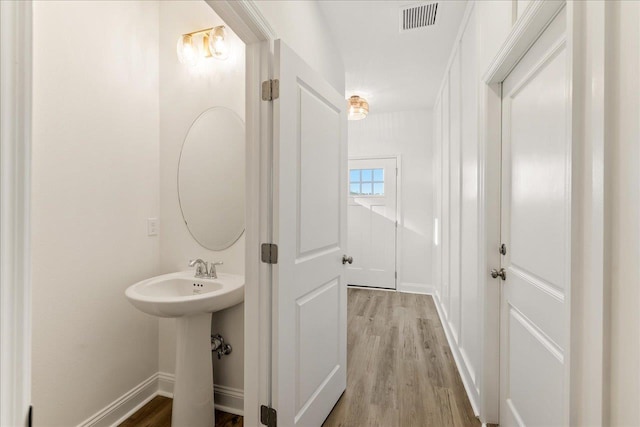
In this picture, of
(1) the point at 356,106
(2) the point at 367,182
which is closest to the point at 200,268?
(1) the point at 356,106

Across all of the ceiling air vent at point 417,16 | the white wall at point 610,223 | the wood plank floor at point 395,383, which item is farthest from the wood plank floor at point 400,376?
the ceiling air vent at point 417,16

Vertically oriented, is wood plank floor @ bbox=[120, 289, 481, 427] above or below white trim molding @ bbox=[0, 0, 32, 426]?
below

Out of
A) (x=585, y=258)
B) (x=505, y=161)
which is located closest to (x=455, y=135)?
(x=505, y=161)

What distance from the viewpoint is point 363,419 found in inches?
70.1

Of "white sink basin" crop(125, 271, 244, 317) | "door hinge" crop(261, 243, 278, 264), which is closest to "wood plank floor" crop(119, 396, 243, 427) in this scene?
"white sink basin" crop(125, 271, 244, 317)

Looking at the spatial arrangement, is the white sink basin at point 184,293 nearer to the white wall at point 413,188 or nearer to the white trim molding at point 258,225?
the white trim molding at point 258,225

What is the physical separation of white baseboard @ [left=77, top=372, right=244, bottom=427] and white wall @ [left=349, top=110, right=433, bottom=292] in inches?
124

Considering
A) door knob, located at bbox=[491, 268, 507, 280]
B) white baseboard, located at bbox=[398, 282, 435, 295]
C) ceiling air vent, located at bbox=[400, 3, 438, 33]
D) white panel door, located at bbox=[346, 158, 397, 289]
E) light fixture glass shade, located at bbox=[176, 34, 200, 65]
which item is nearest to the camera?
door knob, located at bbox=[491, 268, 507, 280]

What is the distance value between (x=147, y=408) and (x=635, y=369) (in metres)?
2.29

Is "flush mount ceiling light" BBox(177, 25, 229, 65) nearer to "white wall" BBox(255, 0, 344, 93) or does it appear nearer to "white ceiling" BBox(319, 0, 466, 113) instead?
"white wall" BBox(255, 0, 344, 93)

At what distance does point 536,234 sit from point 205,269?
1728 mm

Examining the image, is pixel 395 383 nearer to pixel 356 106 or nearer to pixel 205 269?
pixel 205 269

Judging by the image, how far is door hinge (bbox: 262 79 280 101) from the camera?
1330 mm

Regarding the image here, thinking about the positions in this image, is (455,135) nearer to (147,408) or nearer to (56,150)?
(56,150)
